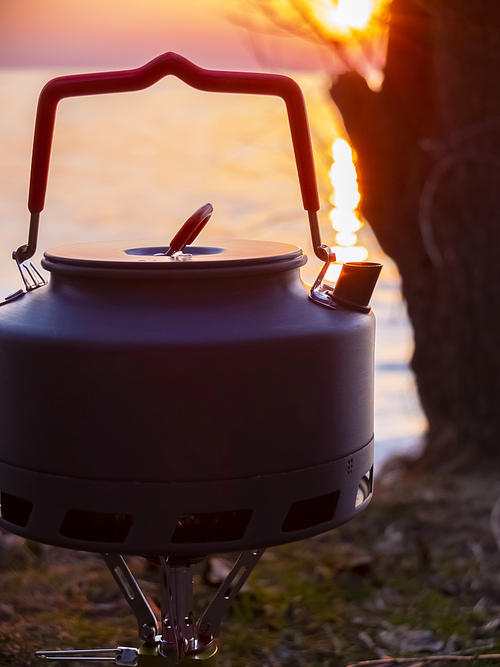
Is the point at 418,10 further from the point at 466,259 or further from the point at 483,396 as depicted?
the point at 483,396

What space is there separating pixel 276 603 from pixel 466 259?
1618 mm

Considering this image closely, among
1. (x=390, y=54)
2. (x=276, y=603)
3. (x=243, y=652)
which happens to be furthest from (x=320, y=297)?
(x=390, y=54)

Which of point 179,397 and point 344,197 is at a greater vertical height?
point 179,397

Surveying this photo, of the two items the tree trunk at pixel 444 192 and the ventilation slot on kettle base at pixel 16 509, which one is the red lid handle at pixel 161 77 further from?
the tree trunk at pixel 444 192

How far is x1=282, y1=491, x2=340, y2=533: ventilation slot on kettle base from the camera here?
130cm

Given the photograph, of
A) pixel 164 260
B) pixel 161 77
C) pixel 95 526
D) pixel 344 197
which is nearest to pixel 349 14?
pixel 344 197

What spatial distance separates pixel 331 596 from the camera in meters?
2.48

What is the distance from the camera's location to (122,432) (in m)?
1.19

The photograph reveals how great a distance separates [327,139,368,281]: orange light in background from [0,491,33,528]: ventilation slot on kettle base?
235 cm

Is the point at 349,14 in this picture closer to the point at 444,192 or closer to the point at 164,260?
the point at 444,192

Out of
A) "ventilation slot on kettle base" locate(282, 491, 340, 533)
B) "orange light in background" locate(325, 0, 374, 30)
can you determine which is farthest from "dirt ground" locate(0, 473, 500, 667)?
"orange light in background" locate(325, 0, 374, 30)

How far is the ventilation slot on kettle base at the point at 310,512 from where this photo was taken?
130 centimetres

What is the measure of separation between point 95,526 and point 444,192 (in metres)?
2.45

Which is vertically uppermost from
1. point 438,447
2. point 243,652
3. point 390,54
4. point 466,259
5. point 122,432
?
point 390,54
